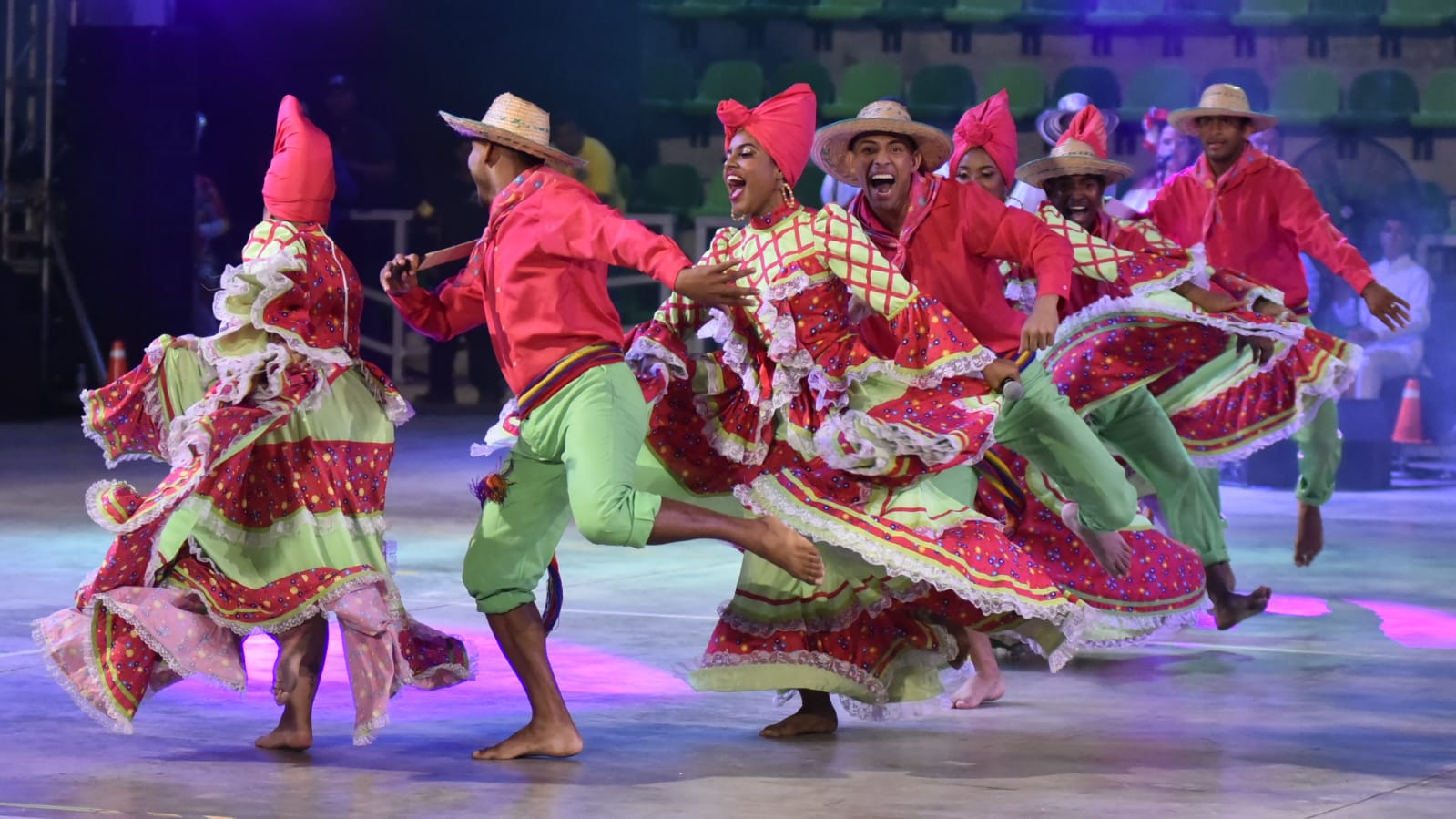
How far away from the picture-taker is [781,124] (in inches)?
194

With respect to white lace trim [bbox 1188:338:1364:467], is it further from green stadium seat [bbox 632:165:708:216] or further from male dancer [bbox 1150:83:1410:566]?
green stadium seat [bbox 632:165:708:216]

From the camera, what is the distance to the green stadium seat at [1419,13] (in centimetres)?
1498

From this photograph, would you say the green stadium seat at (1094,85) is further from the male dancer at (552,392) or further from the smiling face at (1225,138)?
the male dancer at (552,392)

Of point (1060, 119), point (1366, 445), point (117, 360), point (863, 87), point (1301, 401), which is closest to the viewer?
point (1301, 401)

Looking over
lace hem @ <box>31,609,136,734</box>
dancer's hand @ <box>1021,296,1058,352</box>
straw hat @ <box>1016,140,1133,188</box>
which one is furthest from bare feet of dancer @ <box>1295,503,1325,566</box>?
lace hem @ <box>31,609,136,734</box>

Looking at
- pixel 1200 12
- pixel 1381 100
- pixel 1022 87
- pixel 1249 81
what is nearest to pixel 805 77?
pixel 1022 87

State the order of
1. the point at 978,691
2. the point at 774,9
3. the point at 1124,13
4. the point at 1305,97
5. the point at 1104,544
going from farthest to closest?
the point at 774,9 < the point at 1124,13 < the point at 1305,97 < the point at 1104,544 < the point at 978,691

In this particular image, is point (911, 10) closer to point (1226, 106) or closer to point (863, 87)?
point (863, 87)

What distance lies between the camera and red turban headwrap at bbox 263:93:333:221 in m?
4.94

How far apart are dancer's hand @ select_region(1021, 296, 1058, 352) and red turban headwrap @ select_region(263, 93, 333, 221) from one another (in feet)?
5.58

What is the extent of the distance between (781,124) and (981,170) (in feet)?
4.31

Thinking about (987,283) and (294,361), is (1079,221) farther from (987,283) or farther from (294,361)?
(294,361)

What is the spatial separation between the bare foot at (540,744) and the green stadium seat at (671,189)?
11.0 metres

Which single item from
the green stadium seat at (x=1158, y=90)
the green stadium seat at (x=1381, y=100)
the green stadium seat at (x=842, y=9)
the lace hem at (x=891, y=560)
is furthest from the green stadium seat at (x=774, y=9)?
the lace hem at (x=891, y=560)
